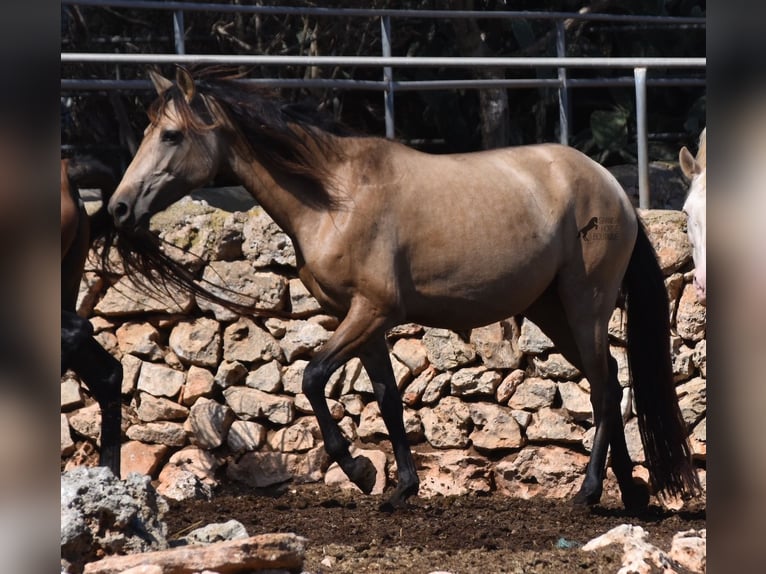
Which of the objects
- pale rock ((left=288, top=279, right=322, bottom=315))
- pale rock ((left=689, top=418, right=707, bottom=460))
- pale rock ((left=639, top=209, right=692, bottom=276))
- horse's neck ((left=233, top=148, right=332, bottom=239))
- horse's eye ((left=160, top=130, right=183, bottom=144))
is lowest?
pale rock ((left=689, top=418, right=707, bottom=460))

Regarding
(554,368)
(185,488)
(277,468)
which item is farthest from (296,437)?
(554,368)

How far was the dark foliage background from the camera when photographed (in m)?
8.73

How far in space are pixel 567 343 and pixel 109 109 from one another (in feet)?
16.7

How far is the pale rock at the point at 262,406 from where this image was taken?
585 centimetres

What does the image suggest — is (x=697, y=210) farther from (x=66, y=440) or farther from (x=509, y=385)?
(x=66, y=440)

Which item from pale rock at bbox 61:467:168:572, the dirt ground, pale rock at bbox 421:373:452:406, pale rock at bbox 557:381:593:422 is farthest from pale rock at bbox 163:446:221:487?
pale rock at bbox 61:467:168:572

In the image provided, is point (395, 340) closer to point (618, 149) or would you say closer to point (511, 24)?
point (618, 149)

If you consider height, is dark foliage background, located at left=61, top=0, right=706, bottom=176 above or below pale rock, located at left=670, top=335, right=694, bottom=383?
above

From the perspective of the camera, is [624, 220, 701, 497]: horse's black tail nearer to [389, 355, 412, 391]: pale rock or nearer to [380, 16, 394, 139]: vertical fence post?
[389, 355, 412, 391]: pale rock

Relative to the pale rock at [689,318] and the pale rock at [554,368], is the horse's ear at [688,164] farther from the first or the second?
the pale rock at [554,368]

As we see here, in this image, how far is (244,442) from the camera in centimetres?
585

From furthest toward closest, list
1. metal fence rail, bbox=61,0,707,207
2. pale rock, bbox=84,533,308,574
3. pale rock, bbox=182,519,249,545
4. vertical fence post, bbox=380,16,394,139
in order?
1. vertical fence post, bbox=380,16,394,139
2. metal fence rail, bbox=61,0,707,207
3. pale rock, bbox=182,519,249,545
4. pale rock, bbox=84,533,308,574

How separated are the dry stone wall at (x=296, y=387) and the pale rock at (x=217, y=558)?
2.62 metres

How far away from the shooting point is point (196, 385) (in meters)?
5.91
